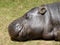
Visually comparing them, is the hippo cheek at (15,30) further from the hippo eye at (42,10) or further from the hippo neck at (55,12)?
the hippo neck at (55,12)

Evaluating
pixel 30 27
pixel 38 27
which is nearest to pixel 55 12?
pixel 38 27

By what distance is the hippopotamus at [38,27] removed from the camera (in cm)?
450

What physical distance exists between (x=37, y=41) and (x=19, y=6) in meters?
1.95

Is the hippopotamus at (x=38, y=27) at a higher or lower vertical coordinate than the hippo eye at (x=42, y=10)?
lower

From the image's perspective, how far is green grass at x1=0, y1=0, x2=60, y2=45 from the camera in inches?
181

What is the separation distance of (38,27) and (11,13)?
154 centimetres

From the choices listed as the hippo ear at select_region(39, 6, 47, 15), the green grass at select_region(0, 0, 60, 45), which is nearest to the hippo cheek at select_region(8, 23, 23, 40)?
the green grass at select_region(0, 0, 60, 45)

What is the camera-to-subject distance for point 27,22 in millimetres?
4625

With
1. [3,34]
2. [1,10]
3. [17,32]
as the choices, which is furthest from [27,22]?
[1,10]

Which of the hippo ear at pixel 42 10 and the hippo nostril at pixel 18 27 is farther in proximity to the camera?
the hippo ear at pixel 42 10

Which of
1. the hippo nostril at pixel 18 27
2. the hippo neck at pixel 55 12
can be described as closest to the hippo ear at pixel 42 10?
the hippo neck at pixel 55 12

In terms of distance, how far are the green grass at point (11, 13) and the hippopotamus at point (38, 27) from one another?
10 centimetres

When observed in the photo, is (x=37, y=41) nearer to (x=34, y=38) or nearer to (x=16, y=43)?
(x=34, y=38)

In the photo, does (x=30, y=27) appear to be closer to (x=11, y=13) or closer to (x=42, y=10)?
(x=42, y=10)
